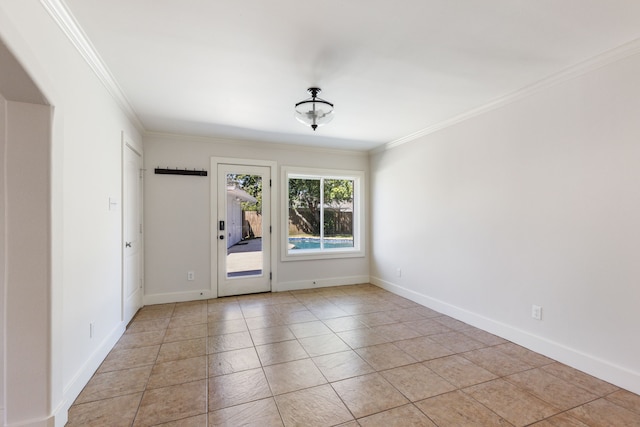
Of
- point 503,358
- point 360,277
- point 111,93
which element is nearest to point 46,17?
point 111,93

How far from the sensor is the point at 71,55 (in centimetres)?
199

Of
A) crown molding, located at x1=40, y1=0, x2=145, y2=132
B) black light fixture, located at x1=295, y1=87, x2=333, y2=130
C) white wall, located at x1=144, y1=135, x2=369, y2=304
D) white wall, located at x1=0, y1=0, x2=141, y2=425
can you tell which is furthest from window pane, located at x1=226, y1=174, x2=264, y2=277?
black light fixture, located at x1=295, y1=87, x2=333, y2=130

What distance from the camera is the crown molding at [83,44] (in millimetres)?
1694

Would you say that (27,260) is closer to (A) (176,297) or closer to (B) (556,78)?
(A) (176,297)

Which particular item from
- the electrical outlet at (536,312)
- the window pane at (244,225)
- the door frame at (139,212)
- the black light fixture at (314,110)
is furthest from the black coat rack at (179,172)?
the electrical outlet at (536,312)

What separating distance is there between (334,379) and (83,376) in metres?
1.82

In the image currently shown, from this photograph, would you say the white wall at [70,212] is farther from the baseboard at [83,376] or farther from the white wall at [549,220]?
the white wall at [549,220]

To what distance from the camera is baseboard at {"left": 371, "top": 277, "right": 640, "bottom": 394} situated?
7.09ft

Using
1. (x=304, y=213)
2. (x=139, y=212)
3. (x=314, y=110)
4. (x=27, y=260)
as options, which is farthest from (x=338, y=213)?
(x=27, y=260)

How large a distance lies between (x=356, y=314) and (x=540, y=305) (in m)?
1.90

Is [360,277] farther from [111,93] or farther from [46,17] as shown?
[46,17]

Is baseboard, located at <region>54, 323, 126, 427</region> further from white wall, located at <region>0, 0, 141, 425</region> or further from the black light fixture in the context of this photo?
the black light fixture

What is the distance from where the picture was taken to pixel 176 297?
14.0 feet

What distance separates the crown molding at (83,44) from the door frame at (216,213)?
5.12 ft
